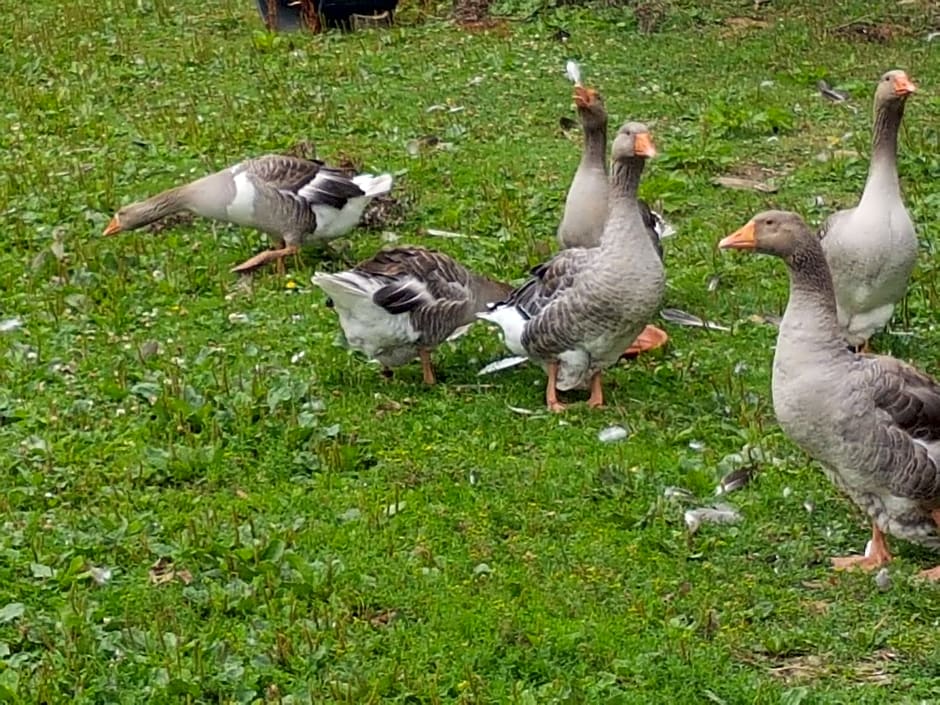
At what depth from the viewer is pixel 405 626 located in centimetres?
585

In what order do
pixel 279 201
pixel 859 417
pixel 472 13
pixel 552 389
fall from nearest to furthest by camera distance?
pixel 859 417, pixel 552 389, pixel 279 201, pixel 472 13

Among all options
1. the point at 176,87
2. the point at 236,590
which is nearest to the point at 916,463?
the point at 236,590

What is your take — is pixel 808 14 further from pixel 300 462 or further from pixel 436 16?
pixel 300 462

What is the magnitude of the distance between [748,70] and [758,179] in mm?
3129

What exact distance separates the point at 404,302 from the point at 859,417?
2.68 metres

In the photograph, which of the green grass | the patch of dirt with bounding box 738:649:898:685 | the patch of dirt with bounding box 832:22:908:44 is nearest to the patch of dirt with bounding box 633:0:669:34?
the patch of dirt with bounding box 832:22:908:44

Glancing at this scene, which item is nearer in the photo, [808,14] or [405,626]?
[405,626]

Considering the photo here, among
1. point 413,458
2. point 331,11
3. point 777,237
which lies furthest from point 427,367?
point 331,11

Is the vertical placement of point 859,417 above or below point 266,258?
above

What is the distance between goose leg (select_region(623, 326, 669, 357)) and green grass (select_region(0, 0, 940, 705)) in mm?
133

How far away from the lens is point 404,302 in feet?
26.3

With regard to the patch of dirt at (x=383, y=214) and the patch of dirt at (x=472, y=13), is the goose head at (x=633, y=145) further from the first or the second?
the patch of dirt at (x=472, y=13)

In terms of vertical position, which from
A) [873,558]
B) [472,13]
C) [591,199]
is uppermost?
[591,199]

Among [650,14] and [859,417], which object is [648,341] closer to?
[859,417]
